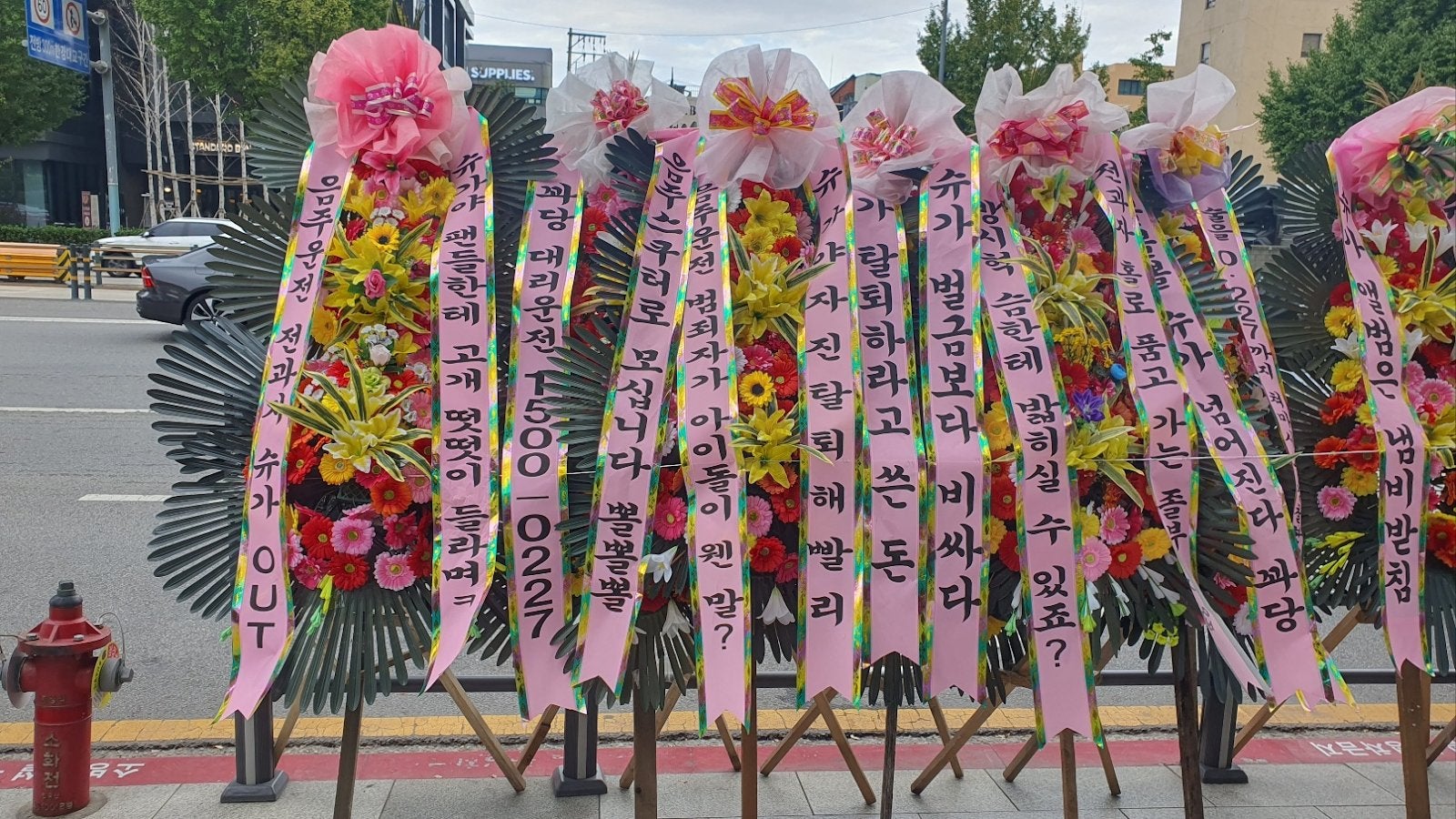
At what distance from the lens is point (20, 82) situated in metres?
23.0

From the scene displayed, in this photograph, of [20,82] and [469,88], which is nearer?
[469,88]

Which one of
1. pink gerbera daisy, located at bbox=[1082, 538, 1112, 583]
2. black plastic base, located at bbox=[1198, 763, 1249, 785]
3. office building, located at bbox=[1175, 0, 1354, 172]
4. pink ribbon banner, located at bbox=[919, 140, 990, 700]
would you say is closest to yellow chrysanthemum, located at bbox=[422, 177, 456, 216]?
pink ribbon banner, located at bbox=[919, 140, 990, 700]

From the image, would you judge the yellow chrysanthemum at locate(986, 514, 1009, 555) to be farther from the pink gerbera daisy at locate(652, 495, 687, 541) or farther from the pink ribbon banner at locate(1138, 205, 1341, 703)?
the pink gerbera daisy at locate(652, 495, 687, 541)

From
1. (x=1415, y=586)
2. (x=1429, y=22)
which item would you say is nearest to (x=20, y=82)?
(x=1415, y=586)

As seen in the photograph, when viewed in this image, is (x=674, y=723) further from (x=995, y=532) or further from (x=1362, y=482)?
(x=1362, y=482)

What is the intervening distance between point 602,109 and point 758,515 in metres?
0.87

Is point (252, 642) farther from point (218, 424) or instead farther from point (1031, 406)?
point (1031, 406)

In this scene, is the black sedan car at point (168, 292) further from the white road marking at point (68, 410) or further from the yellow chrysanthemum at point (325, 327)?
the yellow chrysanthemum at point (325, 327)

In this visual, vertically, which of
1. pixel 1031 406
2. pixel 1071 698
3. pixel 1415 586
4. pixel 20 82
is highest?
pixel 20 82

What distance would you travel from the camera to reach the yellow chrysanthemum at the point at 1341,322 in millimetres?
2391

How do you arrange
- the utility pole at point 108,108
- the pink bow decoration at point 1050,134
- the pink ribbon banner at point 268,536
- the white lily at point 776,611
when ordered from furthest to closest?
the utility pole at point 108,108, the pink bow decoration at point 1050,134, the white lily at point 776,611, the pink ribbon banner at point 268,536

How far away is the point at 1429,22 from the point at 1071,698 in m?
26.0

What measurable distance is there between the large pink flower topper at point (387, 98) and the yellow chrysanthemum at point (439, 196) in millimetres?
48

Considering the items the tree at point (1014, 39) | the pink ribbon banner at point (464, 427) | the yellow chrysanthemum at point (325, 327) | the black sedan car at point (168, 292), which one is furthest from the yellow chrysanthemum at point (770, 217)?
the tree at point (1014, 39)
